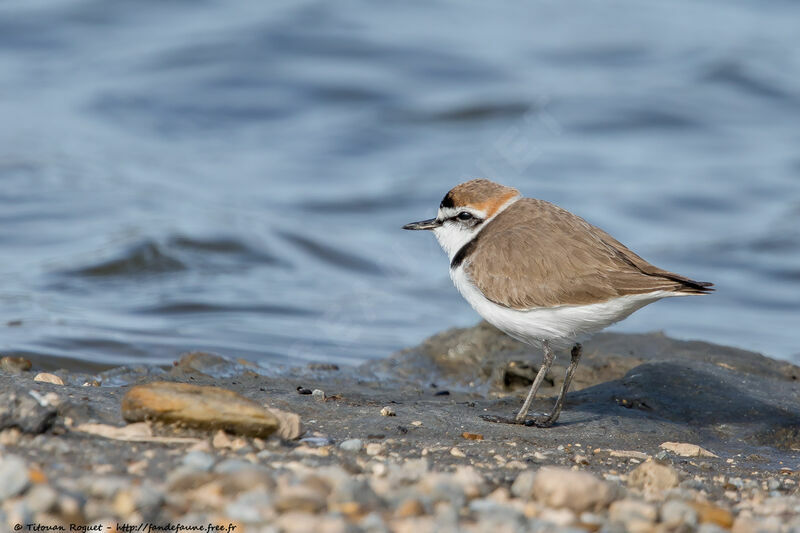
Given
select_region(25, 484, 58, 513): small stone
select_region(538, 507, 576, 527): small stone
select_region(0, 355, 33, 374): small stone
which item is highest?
select_region(538, 507, 576, 527): small stone

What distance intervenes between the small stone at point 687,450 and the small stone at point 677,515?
2006 millimetres

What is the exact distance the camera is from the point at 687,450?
572cm

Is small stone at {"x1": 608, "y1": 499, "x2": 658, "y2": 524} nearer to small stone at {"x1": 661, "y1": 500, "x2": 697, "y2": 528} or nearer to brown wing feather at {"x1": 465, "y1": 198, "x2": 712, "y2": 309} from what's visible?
small stone at {"x1": 661, "y1": 500, "x2": 697, "y2": 528}

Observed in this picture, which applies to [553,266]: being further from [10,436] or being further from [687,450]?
[10,436]

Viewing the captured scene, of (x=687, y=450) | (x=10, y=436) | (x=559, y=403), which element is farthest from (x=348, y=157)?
(x=10, y=436)

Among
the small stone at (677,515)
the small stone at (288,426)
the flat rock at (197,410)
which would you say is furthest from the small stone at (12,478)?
the small stone at (677,515)

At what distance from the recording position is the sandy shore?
3.44 metres

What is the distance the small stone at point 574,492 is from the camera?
3.76 metres

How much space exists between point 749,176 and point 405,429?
12.4 metres

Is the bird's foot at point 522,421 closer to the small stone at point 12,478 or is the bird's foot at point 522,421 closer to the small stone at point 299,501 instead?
the small stone at point 299,501

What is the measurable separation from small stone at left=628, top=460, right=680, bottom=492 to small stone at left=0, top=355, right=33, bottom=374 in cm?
466

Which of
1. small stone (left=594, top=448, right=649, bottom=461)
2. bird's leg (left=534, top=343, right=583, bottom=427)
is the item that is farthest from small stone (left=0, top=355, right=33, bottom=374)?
small stone (left=594, top=448, right=649, bottom=461)

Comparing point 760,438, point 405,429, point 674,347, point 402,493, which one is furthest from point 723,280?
point 402,493

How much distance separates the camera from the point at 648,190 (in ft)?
50.7
